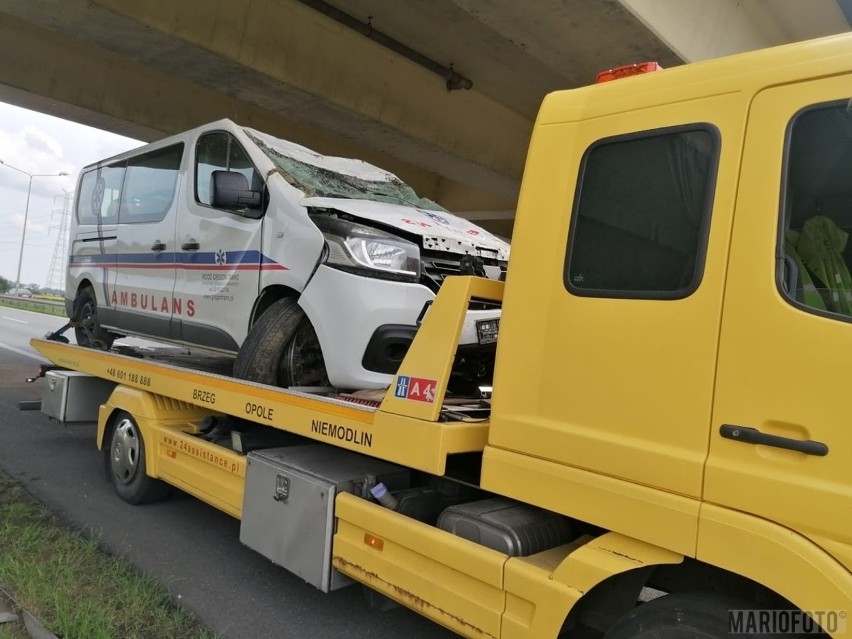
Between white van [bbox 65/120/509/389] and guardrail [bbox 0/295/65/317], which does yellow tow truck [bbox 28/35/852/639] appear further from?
guardrail [bbox 0/295/65/317]

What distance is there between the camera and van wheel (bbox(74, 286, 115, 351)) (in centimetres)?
692

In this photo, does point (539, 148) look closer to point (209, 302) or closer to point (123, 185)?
point (209, 302)

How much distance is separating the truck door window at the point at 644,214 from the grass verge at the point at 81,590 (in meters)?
2.63

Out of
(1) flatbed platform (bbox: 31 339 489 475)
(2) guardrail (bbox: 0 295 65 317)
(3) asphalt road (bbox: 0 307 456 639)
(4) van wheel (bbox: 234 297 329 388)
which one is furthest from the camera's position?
(2) guardrail (bbox: 0 295 65 317)

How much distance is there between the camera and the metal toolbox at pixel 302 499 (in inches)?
127

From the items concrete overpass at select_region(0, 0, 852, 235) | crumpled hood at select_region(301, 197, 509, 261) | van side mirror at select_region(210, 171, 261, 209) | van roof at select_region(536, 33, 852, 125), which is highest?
concrete overpass at select_region(0, 0, 852, 235)

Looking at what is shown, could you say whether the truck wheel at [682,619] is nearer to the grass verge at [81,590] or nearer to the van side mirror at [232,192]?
the grass verge at [81,590]

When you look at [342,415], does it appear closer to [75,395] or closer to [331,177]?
[331,177]

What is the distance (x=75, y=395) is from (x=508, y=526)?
16.5 feet

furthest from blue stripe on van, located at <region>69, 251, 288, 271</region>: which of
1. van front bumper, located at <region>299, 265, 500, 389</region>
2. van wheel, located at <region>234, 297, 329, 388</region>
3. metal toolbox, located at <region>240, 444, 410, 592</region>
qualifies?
metal toolbox, located at <region>240, 444, 410, 592</region>

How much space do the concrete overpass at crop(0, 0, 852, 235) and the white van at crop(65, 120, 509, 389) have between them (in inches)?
100

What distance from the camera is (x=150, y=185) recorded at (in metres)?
→ 6.02

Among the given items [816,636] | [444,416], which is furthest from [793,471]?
[444,416]

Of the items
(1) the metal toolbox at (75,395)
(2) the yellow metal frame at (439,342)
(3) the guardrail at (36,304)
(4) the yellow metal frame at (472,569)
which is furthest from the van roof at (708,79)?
(3) the guardrail at (36,304)
